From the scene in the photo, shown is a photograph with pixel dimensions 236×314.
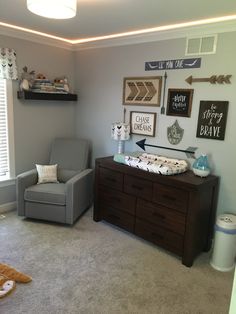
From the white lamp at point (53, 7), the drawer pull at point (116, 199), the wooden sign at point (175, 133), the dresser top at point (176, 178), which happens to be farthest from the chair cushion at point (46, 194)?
the white lamp at point (53, 7)

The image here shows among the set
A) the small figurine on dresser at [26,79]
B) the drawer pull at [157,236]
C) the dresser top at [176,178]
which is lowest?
the drawer pull at [157,236]

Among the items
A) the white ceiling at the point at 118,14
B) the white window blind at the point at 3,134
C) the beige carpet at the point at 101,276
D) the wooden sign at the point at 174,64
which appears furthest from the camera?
the white window blind at the point at 3,134

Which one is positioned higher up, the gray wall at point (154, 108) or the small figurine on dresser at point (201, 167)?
the gray wall at point (154, 108)

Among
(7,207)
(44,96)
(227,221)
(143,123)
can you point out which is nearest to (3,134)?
(44,96)

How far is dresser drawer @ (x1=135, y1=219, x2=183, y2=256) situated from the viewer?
8.64ft

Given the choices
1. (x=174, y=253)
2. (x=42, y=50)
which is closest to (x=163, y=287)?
(x=174, y=253)

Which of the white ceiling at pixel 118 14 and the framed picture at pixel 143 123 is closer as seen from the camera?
the white ceiling at pixel 118 14

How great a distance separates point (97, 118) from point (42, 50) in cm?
119

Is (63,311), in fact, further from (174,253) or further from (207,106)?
(207,106)

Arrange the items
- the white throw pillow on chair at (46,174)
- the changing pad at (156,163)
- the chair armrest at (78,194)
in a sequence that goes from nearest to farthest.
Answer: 1. the changing pad at (156,163)
2. the chair armrest at (78,194)
3. the white throw pillow on chair at (46,174)

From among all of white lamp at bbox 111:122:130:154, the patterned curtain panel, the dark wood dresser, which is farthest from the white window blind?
white lamp at bbox 111:122:130:154

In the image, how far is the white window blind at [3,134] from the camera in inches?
133

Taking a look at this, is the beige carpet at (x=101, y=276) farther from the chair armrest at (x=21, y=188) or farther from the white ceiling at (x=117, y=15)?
the white ceiling at (x=117, y=15)

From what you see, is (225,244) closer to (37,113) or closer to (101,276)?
(101,276)
